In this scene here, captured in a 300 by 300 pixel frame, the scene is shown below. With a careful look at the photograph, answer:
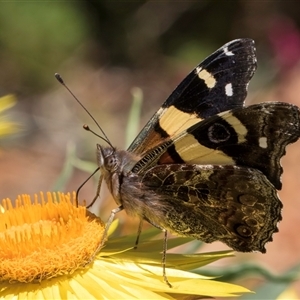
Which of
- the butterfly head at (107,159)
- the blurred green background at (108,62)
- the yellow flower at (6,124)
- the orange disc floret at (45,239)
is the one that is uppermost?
the blurred green background at (108,62)

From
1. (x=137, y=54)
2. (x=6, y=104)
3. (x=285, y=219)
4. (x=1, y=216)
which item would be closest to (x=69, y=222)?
Answer: (x=1, y=216)

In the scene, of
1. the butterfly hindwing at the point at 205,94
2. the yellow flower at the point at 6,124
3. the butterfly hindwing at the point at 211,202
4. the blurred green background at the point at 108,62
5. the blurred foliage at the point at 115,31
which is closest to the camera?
the butterfly hindwing at the point at 211,202

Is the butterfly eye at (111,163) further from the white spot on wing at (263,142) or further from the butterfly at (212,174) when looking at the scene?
the white spot on wing at (263,142)

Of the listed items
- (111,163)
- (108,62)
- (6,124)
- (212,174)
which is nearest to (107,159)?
(111,163)

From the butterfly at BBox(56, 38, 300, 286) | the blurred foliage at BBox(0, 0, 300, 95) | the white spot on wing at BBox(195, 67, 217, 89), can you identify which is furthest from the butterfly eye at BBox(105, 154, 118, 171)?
the blurred foliage at BBox(0, 0, 300, 95)

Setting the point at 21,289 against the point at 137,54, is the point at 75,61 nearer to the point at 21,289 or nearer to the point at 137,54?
the point at 137,54

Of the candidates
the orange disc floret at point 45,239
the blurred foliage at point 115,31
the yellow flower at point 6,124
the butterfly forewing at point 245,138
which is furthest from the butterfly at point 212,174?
the blurred foliage at point 115,31

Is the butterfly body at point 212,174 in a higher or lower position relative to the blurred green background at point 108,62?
lower

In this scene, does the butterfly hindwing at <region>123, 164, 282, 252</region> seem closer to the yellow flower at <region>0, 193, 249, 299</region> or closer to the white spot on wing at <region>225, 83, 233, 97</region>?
the yellow flower at <region>0, 193, 249, 299</region>
